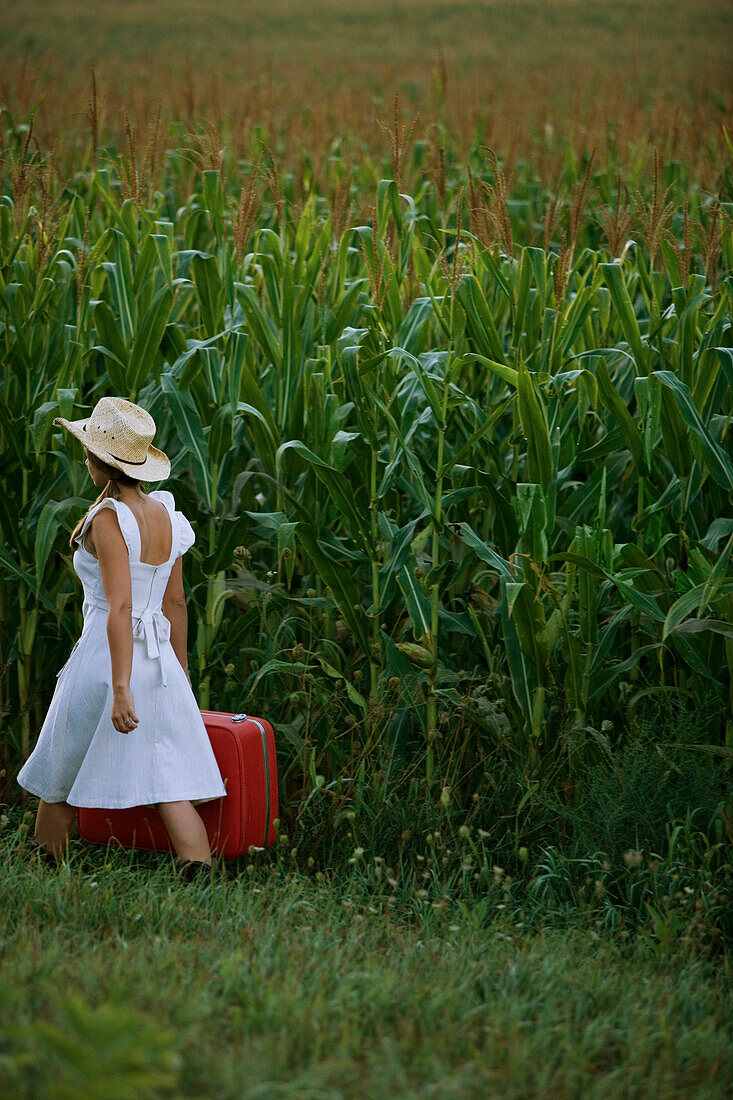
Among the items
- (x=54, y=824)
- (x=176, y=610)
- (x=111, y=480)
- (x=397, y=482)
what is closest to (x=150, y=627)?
(x=176, y=610)

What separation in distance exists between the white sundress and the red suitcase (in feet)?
0.22

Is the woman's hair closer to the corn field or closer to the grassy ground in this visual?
the corn field

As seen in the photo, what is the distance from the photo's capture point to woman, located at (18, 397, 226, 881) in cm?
325

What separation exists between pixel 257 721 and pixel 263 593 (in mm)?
579

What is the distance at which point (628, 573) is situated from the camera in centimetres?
350

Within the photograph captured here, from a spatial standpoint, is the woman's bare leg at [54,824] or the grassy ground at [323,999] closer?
the grassy ground at [323,999]

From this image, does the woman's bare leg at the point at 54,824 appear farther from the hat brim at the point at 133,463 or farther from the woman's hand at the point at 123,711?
the hat brim at the point at 133,463

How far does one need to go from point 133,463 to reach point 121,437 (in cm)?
9

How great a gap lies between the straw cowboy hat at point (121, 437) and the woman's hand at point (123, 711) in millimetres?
694

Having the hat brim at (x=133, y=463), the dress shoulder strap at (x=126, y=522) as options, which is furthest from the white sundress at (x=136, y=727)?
the hat brim at (x=133, y=463)

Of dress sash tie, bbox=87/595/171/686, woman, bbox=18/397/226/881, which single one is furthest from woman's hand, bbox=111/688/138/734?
dress sash tie, bbox=87/595/171/686

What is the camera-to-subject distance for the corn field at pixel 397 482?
366cm

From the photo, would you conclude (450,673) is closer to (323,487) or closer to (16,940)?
(323,487)

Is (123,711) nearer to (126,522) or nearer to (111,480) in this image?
(126,522)
